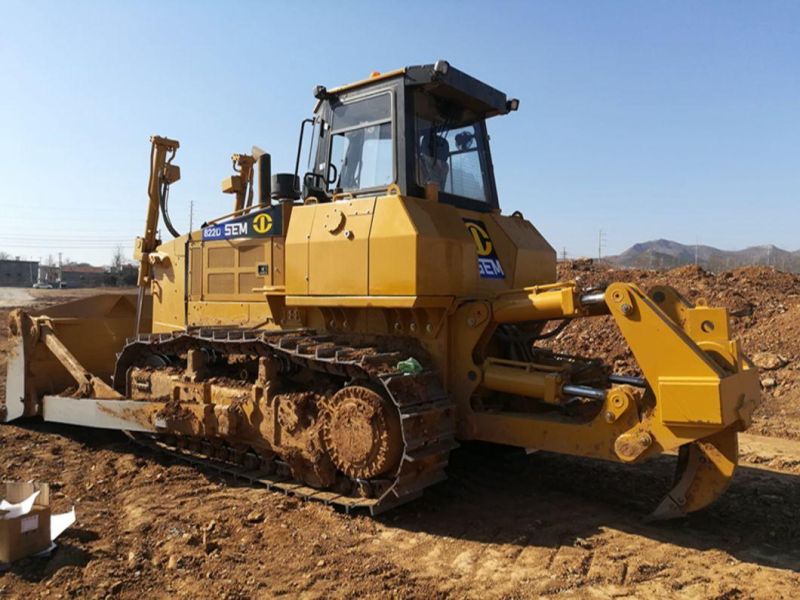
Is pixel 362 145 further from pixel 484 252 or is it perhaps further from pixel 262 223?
pixel 484 252

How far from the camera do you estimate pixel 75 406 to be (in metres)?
7.48

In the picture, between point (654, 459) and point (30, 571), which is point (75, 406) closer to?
point (30, 571)

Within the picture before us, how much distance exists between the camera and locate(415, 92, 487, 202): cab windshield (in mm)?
6016

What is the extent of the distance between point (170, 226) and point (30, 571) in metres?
4.89

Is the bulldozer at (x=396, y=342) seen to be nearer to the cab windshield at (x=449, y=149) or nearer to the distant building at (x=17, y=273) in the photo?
the cab windshield at (x=449, y=149)

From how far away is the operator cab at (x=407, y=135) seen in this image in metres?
5.79

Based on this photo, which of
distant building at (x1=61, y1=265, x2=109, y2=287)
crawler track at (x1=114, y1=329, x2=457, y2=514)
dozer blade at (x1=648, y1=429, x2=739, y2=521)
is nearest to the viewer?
dozer blade at (x1=648, y1=429, x2=739, y2=521)

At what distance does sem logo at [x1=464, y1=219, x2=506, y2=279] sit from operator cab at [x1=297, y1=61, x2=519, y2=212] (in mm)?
352

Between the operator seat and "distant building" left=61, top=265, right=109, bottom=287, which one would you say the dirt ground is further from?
"distant building" left=61, top=265, right=109, bottom=287

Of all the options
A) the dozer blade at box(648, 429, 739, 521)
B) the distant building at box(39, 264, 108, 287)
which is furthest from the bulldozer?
the distant building at box(39, 264, 108, 287)

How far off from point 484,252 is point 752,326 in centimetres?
922

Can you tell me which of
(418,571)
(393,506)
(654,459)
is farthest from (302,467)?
(654,459)

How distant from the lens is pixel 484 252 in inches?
241

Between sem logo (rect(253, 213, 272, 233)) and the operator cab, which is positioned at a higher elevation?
the operator cab
